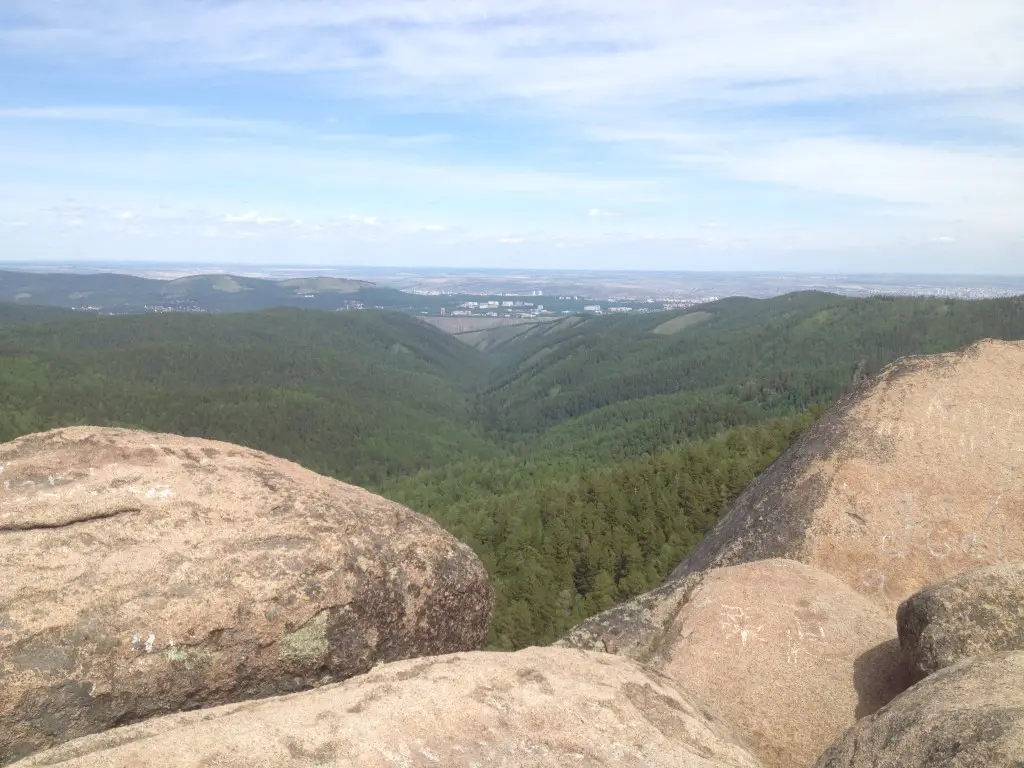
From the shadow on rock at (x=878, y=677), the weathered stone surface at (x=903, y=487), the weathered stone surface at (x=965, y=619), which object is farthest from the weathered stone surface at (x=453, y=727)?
the weathered stone surface at (x=903, y=487)

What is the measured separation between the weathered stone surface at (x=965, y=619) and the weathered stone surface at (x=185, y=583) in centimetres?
834

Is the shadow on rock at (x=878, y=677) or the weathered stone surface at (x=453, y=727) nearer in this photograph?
the weathered stone surface at (x=453, y=727)

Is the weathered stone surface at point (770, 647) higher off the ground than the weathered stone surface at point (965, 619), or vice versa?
the weathered stone surface at point (965, 619)

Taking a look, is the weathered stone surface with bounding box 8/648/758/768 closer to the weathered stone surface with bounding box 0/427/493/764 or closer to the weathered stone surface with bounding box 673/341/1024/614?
the weathered stone surface with bounding box 0/427/493/764

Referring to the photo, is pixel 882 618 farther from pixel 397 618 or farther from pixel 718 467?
pixel 718 467

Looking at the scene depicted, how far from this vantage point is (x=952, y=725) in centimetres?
828

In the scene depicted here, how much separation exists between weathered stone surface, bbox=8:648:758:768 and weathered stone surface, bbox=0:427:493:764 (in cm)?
162

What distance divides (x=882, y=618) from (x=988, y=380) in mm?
11860

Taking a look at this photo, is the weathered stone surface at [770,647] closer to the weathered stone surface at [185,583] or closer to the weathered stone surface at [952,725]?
the weathered stone surface at [952,725]

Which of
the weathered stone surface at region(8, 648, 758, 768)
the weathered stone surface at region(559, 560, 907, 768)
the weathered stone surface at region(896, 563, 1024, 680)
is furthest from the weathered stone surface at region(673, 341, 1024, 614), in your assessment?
the weathered stone surface at region(8, 648, 758, 768)

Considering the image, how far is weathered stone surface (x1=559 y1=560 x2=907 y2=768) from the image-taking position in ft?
41.8

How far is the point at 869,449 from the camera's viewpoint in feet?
69.8

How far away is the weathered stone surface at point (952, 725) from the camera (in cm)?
759

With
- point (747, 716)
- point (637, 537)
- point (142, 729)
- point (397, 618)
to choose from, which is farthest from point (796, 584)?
point (637, 537)
